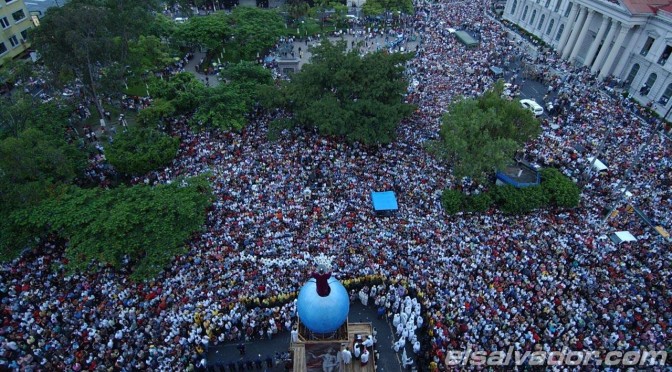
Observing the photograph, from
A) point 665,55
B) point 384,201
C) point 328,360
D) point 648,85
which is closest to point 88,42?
point 384,201

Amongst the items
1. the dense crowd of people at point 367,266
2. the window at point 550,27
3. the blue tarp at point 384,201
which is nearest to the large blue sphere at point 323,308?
the dense crowd of people at point 367,266

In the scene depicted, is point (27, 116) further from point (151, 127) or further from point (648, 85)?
point (648, 85)

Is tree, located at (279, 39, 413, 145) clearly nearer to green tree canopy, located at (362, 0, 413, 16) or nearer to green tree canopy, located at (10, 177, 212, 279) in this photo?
green tree canopy, located at (10, 177, 212, 279)

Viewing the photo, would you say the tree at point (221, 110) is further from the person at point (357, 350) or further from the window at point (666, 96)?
the window at point (666, 96)

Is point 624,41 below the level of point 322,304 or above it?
above

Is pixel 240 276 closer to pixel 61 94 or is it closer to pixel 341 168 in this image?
pixel 341 168

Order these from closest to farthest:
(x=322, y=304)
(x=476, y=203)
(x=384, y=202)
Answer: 1. (x=322, y=304)
2. (x=476, y=203)
3. (x=384, y=202)

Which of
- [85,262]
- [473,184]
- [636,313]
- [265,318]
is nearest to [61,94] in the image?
[85,262]
